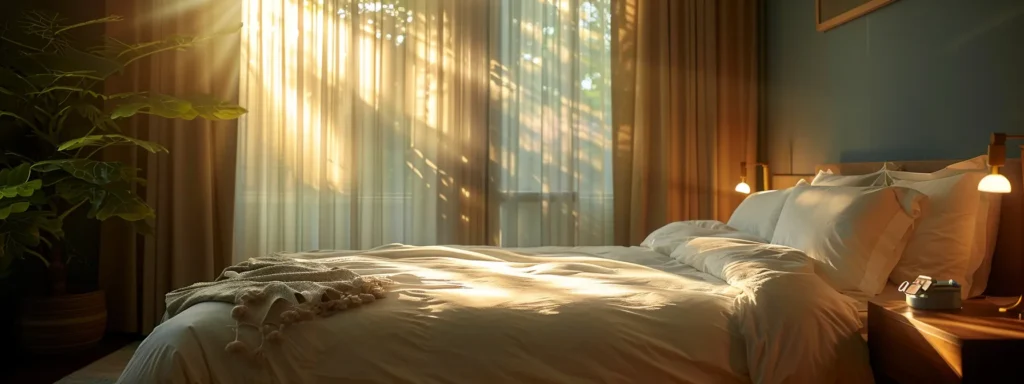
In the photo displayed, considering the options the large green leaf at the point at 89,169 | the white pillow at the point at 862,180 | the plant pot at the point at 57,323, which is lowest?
the plant pot at the point at 57,323

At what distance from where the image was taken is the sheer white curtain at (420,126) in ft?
13.8

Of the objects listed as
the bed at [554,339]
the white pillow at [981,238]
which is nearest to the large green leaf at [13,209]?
the bed at [554,339]

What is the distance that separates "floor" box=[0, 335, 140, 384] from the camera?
10.5ft

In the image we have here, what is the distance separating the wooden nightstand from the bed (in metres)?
0.06

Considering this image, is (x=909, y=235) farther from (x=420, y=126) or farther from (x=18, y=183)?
(x=18, y=183)

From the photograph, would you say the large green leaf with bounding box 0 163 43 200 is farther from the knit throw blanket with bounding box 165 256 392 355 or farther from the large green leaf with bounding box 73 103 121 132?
the knit throw blanket with bounding box 165 256 392 355

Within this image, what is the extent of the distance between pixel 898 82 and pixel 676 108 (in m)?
1.50

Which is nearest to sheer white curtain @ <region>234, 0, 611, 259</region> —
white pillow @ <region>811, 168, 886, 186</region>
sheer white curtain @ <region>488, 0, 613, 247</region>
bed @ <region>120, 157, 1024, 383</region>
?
sheer white curtain @ <region>488, 0, 613, 247</region>

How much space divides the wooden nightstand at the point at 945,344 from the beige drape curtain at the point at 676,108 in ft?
7.77

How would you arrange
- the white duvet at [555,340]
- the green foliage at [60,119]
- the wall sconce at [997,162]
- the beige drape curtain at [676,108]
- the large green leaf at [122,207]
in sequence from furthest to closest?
the beige drape curtain at [676,108] → the large green leaf at [122,207] → the green foliage at [60,119] → the wall sconce at [997,162] → the white duvet at [555,340]

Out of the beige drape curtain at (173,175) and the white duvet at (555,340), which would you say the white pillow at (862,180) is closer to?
the white duvet at (555,340)

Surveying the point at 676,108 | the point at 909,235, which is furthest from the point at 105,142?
the point at 909,235

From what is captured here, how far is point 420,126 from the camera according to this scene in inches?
169

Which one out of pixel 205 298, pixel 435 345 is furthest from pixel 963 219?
pixel 205 298
